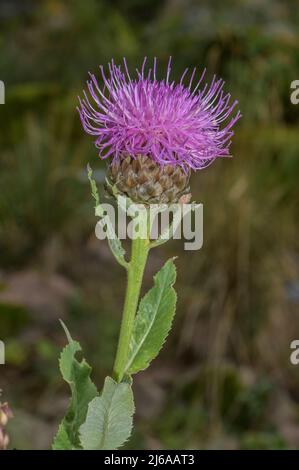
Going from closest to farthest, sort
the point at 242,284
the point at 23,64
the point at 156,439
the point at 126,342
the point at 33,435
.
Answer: the point at 126,342 → the point at 33,435 → the point at 156,439 → the point at 242,284 → the point at 23,64

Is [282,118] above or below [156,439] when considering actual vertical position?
above

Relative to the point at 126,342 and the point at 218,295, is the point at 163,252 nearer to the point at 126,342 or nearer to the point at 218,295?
the point at 218,295

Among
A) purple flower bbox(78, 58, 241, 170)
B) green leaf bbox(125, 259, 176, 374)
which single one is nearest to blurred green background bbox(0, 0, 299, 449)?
green leaf bbox(125, 259, 176, 374)

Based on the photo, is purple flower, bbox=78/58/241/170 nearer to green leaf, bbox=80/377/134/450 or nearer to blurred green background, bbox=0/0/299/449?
green leaf, bbox=80/377/134/450

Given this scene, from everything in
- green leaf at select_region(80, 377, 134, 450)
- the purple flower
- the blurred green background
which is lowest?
green leaf at select_region(80, 377, 134, 450)

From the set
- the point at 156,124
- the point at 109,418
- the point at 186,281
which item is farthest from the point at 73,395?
the point at 186,281
